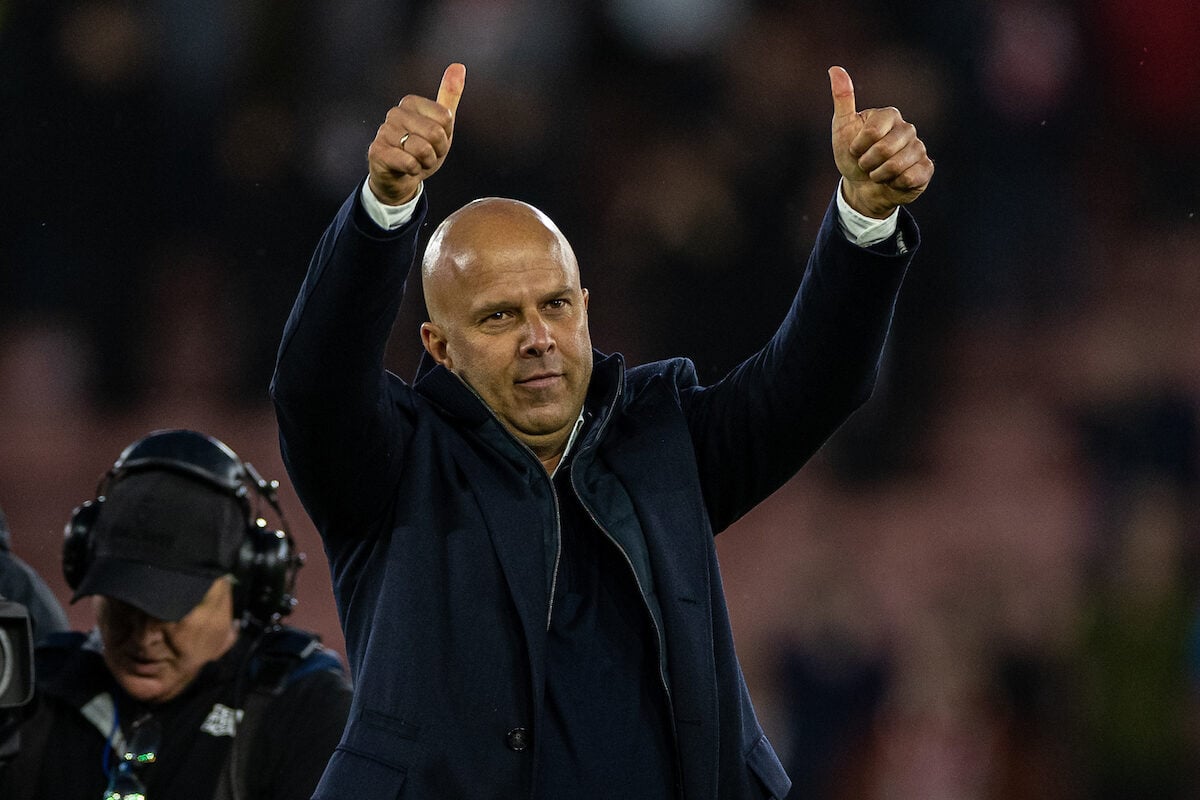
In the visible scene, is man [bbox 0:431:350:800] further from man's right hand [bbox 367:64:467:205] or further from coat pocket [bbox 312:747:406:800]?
man's right hand [bbox 367:64:467:205]

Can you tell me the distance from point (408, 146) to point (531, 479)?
1.39ft

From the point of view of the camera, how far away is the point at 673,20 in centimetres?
698

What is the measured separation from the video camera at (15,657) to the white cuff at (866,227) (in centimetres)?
113

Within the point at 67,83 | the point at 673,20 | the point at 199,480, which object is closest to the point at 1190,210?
the point at 673,20

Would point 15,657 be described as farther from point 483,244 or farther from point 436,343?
point 483,244

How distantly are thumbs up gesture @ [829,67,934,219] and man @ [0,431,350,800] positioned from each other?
1096 mm

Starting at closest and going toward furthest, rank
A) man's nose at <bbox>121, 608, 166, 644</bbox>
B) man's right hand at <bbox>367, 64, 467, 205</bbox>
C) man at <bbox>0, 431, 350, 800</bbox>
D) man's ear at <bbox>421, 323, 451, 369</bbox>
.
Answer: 1. man's right hand at <bbox>367, 64, 467, 205</bbox>
2. man's ear at <bbox>421, 323, 451, 369</bbox>
3. man at <bbox>0, 431, 350, 800</bbox>
4. man's nose at <bbox>121, 608, 166, 644</bbox>

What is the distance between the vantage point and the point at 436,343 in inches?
88.4

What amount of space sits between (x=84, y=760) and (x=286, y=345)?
99cm

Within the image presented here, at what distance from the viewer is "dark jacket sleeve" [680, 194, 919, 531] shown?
2.10 m

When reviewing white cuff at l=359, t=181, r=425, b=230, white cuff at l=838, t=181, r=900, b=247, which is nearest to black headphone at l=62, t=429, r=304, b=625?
white cuff at l=359, t=181, r=425, b=230

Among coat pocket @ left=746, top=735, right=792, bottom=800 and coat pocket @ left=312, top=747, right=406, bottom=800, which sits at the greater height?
coat pocket @ left=312, top=747, right=406, bottom=800

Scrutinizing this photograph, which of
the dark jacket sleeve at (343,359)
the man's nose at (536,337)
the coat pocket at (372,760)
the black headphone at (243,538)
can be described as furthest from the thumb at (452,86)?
the black headphone at (243,538)

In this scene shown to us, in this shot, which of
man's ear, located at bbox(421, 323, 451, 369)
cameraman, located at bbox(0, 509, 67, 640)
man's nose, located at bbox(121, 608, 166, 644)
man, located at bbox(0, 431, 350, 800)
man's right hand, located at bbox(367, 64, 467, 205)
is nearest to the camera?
man's right hand, located at bbox(367, 64, 467, 205)
